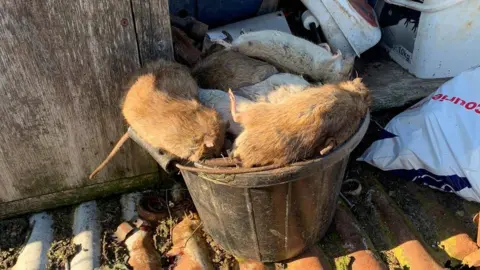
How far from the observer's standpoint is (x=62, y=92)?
171 cm

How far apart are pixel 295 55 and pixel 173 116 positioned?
2.14 feet

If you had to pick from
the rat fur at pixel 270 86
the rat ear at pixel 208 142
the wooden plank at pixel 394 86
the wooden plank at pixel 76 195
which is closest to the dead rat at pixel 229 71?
the rat fur at pixel 270 86

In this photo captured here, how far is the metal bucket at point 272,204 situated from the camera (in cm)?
135

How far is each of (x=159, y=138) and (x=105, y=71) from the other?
47cm

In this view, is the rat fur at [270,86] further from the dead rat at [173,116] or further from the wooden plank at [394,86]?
the wooden plank at [394,86]

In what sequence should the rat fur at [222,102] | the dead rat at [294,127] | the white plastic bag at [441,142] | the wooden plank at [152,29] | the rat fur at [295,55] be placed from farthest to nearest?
the white plastic bag at [441,142]
the rat fur at [295,55]
the wooden plank at [152,29]
the rat fur at [222,102]
the dead rat at [294,127]

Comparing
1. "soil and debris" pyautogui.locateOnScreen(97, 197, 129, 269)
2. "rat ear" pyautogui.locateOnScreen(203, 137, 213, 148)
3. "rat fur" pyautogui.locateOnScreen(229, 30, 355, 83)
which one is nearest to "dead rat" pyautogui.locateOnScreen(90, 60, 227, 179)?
"rat ear" pyautogui.locateOnScreen(203, 137, 213, 148)

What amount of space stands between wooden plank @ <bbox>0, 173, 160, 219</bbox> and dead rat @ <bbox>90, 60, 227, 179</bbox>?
0.66 metres

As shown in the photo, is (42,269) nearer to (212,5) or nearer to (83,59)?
(83,59)

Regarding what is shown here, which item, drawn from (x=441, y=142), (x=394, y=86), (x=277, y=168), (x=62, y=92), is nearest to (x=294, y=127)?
(x=277, y=168)

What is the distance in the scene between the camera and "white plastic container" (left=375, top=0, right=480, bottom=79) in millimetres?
2234

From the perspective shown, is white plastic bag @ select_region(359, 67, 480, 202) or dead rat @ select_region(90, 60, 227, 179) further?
white plastic bag @ select_region(359, 67, 480, 202)

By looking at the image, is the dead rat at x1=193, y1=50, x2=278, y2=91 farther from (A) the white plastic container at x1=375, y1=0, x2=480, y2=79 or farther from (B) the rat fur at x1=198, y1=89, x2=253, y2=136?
(A) the white plastic container at x1=375, y1=0, x2=480, y2=79

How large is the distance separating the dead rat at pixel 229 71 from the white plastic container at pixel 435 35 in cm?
103
